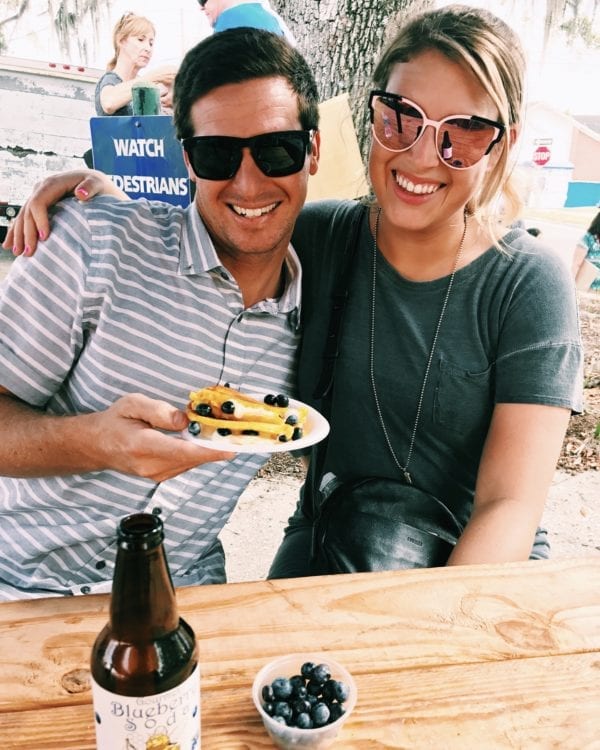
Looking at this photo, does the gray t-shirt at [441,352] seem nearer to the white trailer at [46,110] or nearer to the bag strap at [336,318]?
the bag strap at [336,318]

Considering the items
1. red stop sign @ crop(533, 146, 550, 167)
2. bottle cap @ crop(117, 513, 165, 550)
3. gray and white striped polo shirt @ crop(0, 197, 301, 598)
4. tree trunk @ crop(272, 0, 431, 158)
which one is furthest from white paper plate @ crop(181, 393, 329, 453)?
red stop sign @ crop(533, 146, 550, 167)

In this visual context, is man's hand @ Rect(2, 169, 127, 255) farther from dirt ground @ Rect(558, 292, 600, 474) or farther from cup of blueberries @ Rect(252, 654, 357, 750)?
dirt ground @ Rect(558, 292, 600, 474)

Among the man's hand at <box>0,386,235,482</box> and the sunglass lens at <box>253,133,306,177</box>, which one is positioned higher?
the sunglass lens at <box>253,133,306,177</box>

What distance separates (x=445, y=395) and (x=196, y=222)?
957mm

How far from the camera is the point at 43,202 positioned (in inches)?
76.3

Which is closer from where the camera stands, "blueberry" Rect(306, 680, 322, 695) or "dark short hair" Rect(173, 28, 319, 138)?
"blueberry" Rect(306, 680, 322, 695)

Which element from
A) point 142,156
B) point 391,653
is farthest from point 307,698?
point 142,156

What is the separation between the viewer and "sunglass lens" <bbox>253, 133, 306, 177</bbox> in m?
1.92

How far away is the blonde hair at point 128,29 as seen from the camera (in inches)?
225

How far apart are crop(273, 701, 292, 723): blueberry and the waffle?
2.20 ft

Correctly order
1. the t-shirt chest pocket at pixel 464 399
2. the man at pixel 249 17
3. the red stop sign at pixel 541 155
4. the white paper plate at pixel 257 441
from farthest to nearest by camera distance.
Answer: the red stop sign at pixel 541 155
the man at pixel 249 17
the t-shirt chest pocket at pixel 464 399
the white paper plate at pixel 257 441

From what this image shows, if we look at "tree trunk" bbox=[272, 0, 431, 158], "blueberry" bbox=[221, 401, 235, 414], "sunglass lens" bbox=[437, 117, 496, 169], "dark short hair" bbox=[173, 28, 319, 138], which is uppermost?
"tree trunk" bbox=[272, 0, 431, 158]

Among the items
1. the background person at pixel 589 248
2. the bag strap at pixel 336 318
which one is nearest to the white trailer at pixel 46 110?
the background person at pixel 589 248

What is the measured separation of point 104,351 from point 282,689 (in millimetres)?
1139
